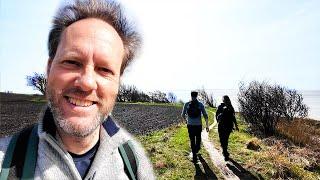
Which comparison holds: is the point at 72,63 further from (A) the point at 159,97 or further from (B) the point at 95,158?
(A) the point at 159,97

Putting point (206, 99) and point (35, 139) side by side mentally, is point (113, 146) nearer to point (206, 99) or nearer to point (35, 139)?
point (35, 139)

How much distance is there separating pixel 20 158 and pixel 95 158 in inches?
17.3

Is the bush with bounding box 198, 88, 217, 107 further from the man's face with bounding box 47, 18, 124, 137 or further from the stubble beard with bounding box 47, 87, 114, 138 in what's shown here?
the stubble beard with bounding box 47, 87, 114, 138

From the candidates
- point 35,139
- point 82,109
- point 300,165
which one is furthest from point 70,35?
point 300,165

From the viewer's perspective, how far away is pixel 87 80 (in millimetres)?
1999

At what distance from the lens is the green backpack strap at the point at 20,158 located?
1.66m

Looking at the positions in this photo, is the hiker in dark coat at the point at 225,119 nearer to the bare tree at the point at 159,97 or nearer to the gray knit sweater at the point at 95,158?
the gray knit sweater at the point at 95,158

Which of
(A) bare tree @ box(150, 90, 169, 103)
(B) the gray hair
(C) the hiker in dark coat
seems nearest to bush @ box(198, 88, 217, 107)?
(A) bare tree @ box(150, 90, 169, 103)

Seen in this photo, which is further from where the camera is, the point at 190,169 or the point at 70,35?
the point at 190,169

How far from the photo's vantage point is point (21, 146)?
178cm

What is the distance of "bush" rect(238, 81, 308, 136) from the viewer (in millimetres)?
20644

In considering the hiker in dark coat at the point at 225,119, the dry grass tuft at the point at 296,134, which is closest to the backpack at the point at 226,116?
the hiker in dark coat at the point at 225,119

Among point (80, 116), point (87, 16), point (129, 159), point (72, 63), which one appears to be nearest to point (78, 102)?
point (80, 116)

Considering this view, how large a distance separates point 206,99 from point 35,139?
50396 millimetres
